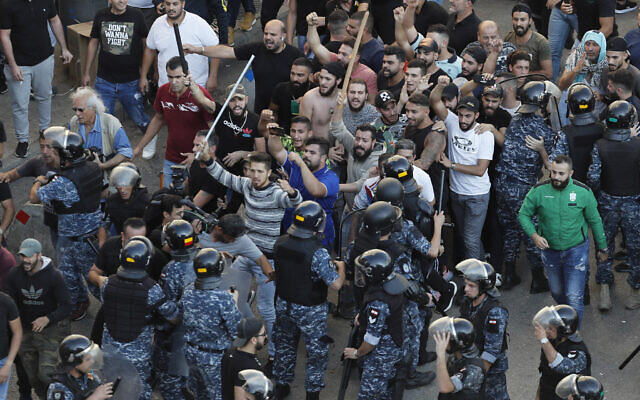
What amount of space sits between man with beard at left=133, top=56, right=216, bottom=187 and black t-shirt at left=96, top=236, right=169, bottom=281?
2.00 m

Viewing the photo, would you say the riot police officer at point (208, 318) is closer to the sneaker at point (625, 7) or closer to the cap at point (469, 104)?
the cap at point (469, 104)

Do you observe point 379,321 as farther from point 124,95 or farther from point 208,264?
point 124,95

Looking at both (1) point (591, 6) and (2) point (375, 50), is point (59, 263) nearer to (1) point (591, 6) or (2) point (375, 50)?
(2) point (375, 50)

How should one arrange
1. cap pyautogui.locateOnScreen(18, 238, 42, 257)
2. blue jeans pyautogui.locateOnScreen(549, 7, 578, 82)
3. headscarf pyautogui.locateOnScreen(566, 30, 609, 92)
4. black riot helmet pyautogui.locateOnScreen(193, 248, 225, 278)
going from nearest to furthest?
1. black riot helmet pyautogui.locateOnScreen(193, 248, 225, 278)
2. cap pyautogui.locateOnScreen(18, 238, 42, 257)
3. headscarf pyautogui.locateOnScreen(566, 30, 609, 92)
4. blue jeans pyautogui.locateOnScreen(549, 7, 578, 82)

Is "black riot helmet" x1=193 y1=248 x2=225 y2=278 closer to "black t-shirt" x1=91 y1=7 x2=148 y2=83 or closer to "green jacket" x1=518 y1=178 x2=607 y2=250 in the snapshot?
"green jacket" x1=518 y1=178 x2=607 y2=250

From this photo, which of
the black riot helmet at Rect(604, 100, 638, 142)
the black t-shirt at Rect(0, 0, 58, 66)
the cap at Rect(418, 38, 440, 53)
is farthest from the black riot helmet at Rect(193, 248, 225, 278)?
the black t-shirt at Rect(0, 0, 58, 66)

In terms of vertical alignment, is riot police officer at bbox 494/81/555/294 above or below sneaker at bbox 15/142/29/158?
above

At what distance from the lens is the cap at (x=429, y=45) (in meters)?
10.3

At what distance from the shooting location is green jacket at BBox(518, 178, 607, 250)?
28.3 ft

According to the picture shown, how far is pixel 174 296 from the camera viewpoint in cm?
782

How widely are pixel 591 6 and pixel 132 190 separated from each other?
20.9ft

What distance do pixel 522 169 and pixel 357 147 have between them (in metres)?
1.61

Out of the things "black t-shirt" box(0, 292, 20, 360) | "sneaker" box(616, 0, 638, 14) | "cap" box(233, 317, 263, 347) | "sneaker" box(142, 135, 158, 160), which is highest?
"cap" box(233, 317, 263, 347)

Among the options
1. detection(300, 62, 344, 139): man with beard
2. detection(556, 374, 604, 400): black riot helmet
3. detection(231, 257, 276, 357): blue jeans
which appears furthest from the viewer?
detection(300, 62, 344, 139): man with beard
